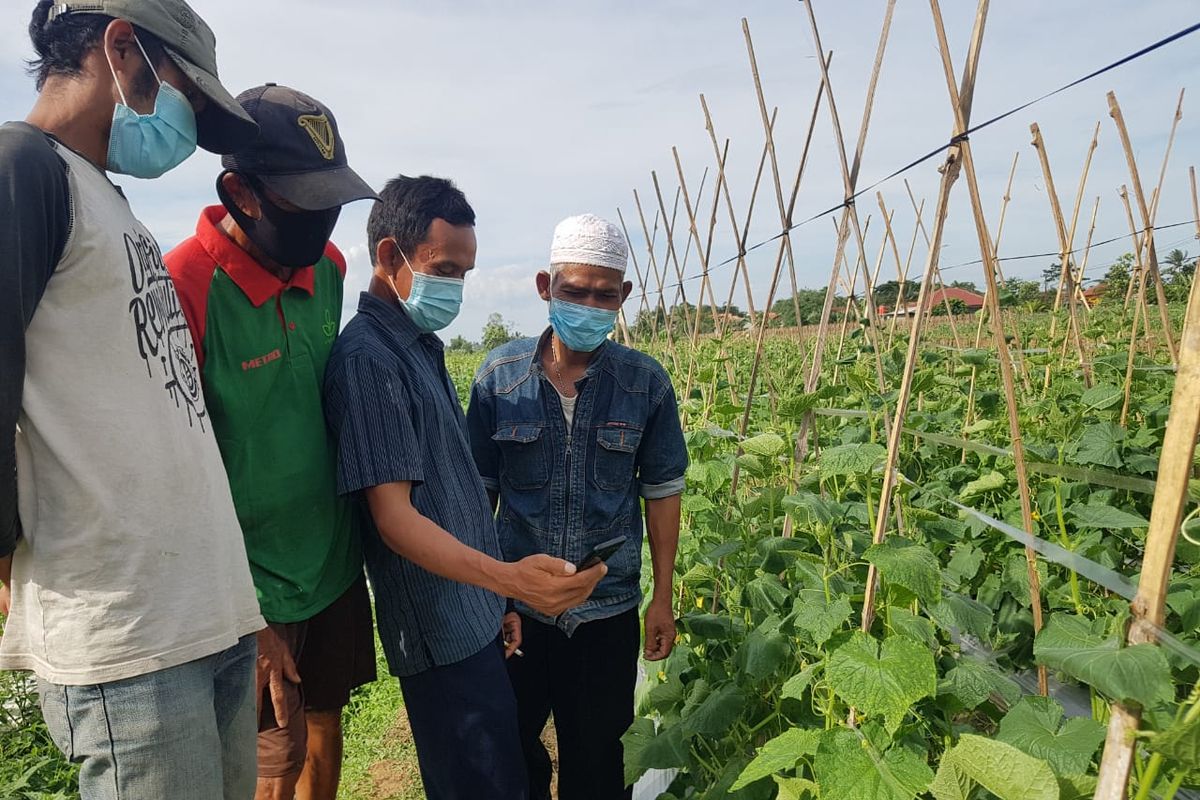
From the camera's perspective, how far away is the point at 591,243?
6.68ft

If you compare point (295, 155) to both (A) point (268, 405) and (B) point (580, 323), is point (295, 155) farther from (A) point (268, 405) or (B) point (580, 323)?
(B) point (580, 323)

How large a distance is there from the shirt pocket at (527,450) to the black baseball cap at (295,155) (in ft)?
2.44

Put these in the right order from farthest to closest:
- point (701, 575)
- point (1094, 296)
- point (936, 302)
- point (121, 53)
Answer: point (1094, 296), point (936, 302), point (701, 575), point (121, 53)

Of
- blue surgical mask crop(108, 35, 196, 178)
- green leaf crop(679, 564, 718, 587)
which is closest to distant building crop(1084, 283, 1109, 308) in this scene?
green leaf crop(679, 564, 718, 587)

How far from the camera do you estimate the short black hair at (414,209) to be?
1.76m

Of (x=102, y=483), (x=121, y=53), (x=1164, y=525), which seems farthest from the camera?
(x=121, y=53)

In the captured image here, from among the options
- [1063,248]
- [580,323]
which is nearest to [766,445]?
[580,323]

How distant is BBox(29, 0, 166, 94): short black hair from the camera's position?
3.89ft

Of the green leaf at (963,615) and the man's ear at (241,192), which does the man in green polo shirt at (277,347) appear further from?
the green leaf at (963,615)

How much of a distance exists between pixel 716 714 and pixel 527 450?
82cm

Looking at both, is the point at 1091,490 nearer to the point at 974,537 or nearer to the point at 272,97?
the point at 974,537

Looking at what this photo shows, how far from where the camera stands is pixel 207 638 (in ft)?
4.05

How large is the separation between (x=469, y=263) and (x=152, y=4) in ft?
2.56

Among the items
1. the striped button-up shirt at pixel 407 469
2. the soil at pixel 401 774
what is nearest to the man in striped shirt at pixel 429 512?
the striped button-up shirt at pixel 407 469
